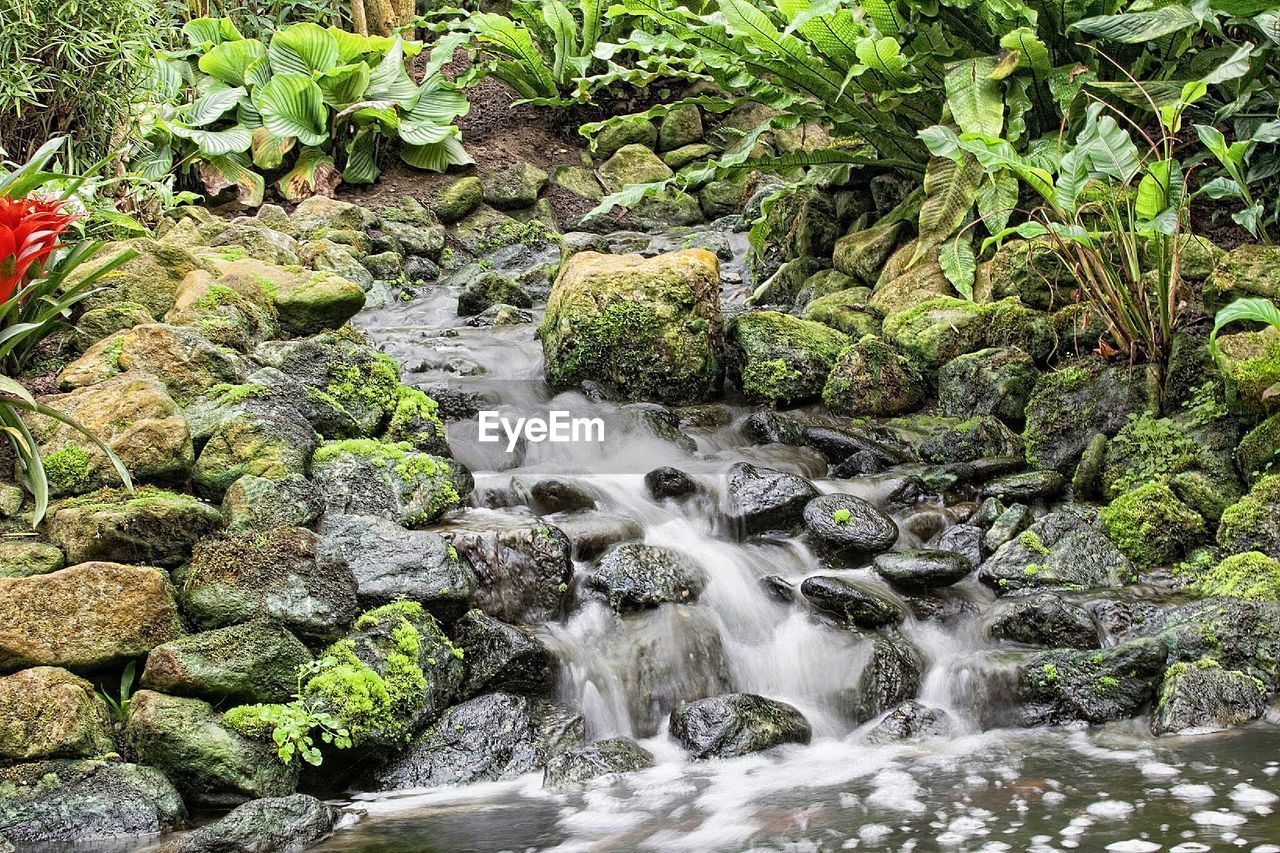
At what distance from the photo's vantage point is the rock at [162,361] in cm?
486

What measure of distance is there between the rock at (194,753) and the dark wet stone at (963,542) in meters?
3.20

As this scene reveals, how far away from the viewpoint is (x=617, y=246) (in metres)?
11.2

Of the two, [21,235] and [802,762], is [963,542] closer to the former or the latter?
[802,762]

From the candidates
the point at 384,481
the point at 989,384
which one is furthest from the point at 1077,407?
the point at 384,481

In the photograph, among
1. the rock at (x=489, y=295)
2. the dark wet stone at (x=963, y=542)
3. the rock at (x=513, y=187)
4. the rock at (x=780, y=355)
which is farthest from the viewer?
the rock at (x=513, y=187)

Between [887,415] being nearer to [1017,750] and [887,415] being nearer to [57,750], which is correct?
[1017,750]

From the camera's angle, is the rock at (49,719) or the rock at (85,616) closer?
the rock at (49,719)

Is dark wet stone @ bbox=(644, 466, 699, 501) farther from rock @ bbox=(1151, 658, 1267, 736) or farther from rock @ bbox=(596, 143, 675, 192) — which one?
rock @ bbox=(596, 143, 675, 192)

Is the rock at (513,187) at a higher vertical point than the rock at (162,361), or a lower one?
higher

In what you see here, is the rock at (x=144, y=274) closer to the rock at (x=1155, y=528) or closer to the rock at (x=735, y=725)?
the rock at (x=735, y=725)

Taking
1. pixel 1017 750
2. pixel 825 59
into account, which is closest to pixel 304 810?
pixel 1017 750

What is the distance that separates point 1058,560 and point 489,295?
17.8 feet

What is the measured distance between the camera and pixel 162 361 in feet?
16.4

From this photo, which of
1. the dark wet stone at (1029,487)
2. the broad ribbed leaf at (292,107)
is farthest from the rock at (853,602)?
the broad ribbed leaf at (292,107)
